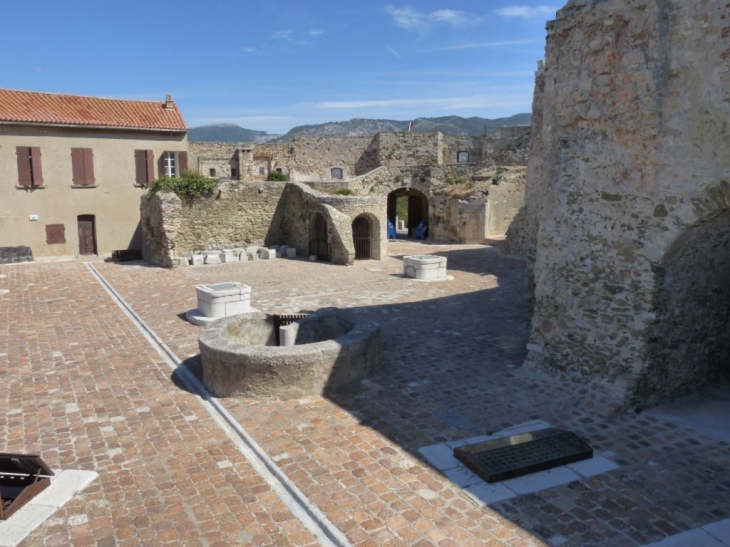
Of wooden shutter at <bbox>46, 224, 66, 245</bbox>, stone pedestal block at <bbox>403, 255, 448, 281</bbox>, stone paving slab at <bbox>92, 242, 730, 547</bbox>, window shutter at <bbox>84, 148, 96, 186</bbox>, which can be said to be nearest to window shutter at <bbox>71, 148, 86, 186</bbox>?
window shutter at <bbox>84, 148, 96, 186</bbox>

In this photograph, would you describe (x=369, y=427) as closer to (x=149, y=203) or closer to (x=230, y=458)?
(x=230, y=458)

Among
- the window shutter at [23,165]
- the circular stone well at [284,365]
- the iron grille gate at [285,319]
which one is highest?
the window shutter at [23,165]

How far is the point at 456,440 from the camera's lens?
6336mm

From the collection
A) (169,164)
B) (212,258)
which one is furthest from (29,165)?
(212,258)

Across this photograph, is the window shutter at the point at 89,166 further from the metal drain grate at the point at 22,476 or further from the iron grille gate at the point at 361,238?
the metal drain grate at the point at 22,476

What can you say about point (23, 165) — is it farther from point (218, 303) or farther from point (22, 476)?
point (22, 476)

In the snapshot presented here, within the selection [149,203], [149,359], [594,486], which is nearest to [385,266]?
[149,203]

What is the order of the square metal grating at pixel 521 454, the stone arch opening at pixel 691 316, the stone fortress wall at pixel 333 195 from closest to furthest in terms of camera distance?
the square metal grating at pixel 521 454
the stone arch opening at pixel 691 316
the stone fortress wall at pixel 333 195

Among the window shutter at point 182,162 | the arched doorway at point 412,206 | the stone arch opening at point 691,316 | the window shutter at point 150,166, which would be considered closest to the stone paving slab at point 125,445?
the stone arch opening at point 691,316

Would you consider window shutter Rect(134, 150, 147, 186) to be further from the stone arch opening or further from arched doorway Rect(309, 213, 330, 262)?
the stone arch opening

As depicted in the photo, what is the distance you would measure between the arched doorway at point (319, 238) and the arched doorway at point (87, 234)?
923 centimetres

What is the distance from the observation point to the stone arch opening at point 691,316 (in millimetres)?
6748

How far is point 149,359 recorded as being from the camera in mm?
9508

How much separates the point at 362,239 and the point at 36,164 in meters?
12.9
